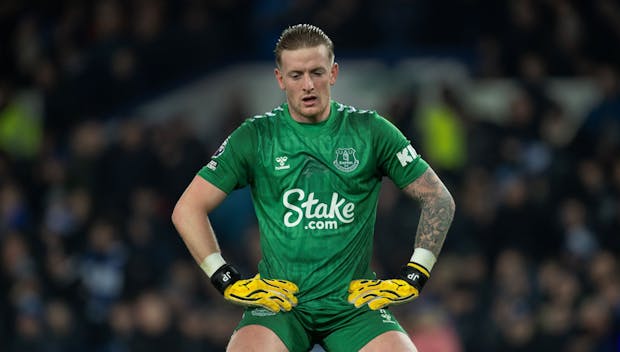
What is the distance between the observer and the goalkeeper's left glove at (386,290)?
6195 millimetres

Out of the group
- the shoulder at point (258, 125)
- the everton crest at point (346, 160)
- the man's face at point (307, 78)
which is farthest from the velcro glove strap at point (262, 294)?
the man's face at point (307, 78)

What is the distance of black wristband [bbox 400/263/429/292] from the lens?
20.6 feet

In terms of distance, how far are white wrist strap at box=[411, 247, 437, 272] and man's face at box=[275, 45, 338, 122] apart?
918 mm

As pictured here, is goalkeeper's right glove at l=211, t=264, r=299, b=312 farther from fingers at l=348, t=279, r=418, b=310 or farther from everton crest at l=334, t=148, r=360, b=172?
everton crest at l=334, t=148, r=360, b=172

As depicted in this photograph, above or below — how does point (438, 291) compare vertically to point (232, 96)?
below

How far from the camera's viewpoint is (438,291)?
492 inches

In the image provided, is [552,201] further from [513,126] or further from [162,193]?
[162,193]

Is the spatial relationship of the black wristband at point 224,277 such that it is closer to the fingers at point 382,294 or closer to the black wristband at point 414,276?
the fingers at point 382,294

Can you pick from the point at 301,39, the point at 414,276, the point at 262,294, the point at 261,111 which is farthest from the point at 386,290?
the point at 261,111

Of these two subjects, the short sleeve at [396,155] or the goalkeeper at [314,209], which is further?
the short sleeve at [396,155]

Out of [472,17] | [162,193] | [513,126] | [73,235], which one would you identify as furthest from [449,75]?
[73,235]

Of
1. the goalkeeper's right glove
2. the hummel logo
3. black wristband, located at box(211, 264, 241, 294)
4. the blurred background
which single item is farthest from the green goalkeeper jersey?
the blurred background

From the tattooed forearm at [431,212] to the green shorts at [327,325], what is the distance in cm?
46

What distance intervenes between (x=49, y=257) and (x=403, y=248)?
400 cm
